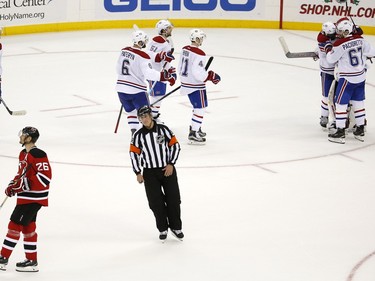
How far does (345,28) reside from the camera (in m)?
10.3

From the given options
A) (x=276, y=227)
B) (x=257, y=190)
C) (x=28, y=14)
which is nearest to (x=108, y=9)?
(x=28, y=14)

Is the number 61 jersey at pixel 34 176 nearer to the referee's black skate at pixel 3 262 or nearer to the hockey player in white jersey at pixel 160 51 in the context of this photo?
the referee's black skate at pixel 3 262

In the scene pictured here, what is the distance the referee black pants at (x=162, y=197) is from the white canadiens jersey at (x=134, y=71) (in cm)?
273

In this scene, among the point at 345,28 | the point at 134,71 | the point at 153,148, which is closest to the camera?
the point at 153,148

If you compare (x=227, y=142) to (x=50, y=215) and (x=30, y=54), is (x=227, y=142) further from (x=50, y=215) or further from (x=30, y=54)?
(x=30, y=54)

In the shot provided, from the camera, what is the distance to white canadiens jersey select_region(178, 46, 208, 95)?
10273mm

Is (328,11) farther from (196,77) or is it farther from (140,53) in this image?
(140,53)

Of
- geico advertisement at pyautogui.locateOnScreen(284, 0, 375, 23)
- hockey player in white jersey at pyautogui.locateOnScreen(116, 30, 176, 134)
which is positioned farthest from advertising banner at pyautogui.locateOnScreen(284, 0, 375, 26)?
hockey player in white jersey at pyautogui.locateOnScreen(116, 30, 176, 134)

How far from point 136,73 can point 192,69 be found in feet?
2.10

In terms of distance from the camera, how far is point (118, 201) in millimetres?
8391

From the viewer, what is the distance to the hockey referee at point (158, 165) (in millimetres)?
7262

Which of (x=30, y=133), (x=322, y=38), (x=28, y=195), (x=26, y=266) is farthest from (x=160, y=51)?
(x=26, y=266)

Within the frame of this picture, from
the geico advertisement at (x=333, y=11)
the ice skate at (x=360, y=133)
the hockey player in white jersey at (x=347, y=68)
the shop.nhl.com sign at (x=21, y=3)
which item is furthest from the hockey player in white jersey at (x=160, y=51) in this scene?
the geico advertisement at (x=333, y=11)

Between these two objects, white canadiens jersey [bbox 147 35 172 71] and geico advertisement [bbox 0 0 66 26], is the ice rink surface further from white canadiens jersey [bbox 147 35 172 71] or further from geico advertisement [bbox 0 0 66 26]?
geico advertisement [bbox 0 0 66 26]
